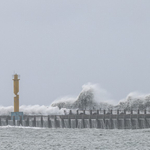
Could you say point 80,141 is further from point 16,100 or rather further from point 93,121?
point 16,100

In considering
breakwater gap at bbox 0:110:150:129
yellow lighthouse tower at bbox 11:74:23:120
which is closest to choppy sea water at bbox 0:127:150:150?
breakwater gap at bbox 0:110:150:129

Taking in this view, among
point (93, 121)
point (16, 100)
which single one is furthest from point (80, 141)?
point (16, 100)

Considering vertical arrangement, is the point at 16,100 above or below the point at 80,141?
above

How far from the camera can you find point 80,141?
55.6 metres

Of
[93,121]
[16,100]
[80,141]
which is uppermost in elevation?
[16,100]

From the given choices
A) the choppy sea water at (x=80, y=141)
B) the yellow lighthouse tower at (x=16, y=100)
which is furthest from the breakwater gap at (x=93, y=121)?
the choppy sea water at (x=80, y=141)

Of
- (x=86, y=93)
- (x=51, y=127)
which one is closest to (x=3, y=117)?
(x=51, y=127)

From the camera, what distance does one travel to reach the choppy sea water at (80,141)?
50994mm

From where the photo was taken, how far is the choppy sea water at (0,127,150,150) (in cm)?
5099

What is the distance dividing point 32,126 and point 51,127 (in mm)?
4168

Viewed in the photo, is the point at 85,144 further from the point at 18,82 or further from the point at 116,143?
the point at 18,82

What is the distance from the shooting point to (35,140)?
191 ft

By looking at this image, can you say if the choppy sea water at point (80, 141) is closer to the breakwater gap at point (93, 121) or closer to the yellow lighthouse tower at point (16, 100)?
the breakwater gap at point (93, 121)

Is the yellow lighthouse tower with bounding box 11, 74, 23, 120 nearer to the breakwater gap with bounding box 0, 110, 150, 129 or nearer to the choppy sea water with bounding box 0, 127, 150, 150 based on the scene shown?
the breakwater gap with bounding box 0, 110, 150, 129
